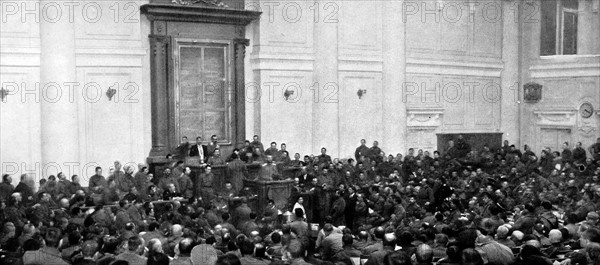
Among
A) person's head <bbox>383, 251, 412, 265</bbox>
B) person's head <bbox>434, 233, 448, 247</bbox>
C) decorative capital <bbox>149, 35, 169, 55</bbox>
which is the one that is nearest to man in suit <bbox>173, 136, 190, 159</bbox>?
decorative capital <bbox>149, 35, 169, 55</bbox>

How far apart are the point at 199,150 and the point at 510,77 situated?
1459 cm

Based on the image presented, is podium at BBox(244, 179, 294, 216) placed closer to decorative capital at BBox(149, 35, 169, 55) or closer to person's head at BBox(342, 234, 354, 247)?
decorative capital at BBox(149, 35, 169, 55)

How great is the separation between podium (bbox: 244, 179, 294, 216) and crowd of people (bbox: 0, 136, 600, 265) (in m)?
0.13

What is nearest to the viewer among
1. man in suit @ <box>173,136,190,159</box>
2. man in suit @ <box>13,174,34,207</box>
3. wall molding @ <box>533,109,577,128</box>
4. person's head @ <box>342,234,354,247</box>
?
person's head @ <box>342,234,354,247</box>

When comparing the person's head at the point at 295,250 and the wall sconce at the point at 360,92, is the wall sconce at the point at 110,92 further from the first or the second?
the person's head at the point at 295,250

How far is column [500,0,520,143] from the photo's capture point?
27453 mm

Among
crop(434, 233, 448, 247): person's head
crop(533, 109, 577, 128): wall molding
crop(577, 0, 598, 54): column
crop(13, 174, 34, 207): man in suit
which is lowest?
crop(434, 233, 448, 247): person's head

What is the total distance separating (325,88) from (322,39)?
5.28ft

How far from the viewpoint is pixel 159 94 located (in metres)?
19.7

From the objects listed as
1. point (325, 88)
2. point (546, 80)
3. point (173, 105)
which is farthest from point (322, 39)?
point (546, 80)

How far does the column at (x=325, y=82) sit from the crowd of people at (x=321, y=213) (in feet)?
3.00

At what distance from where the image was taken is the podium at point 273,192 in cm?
1684

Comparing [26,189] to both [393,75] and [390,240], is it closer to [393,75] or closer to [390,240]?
[390,240]

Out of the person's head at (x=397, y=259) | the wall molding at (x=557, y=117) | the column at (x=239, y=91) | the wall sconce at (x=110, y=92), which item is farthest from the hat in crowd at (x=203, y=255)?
the wall molding at (x=557, y=117)
